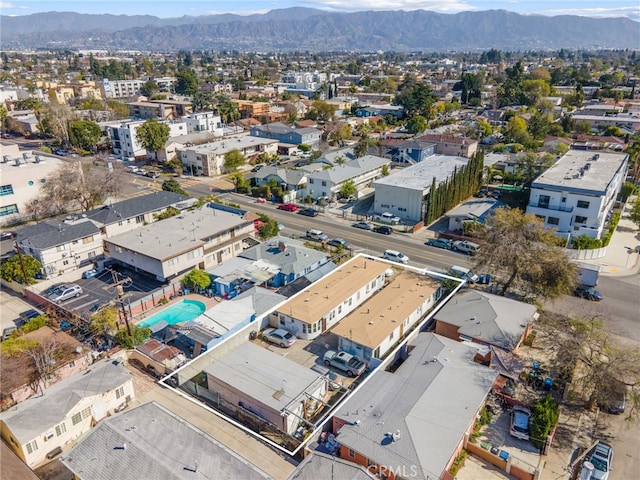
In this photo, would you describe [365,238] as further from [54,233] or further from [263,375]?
[54,233]

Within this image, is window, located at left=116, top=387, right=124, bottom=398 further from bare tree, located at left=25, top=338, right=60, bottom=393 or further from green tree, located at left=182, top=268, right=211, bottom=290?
green tree, located at left=182, top=268, right=211, bottom=290

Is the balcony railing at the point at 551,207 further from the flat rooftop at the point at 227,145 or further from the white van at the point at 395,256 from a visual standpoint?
the flat rooftop at the point at 227,145

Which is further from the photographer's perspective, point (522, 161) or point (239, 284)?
point (522, 161)

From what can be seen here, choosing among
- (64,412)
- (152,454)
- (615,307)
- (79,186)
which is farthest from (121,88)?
(615,307)

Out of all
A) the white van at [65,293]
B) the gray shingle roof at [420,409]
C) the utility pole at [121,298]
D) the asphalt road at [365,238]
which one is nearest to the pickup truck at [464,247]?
the asphalt road at [365,238]

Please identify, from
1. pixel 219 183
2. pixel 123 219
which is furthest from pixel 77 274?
pixel 219 183

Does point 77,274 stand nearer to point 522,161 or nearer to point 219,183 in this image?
point 219,183
